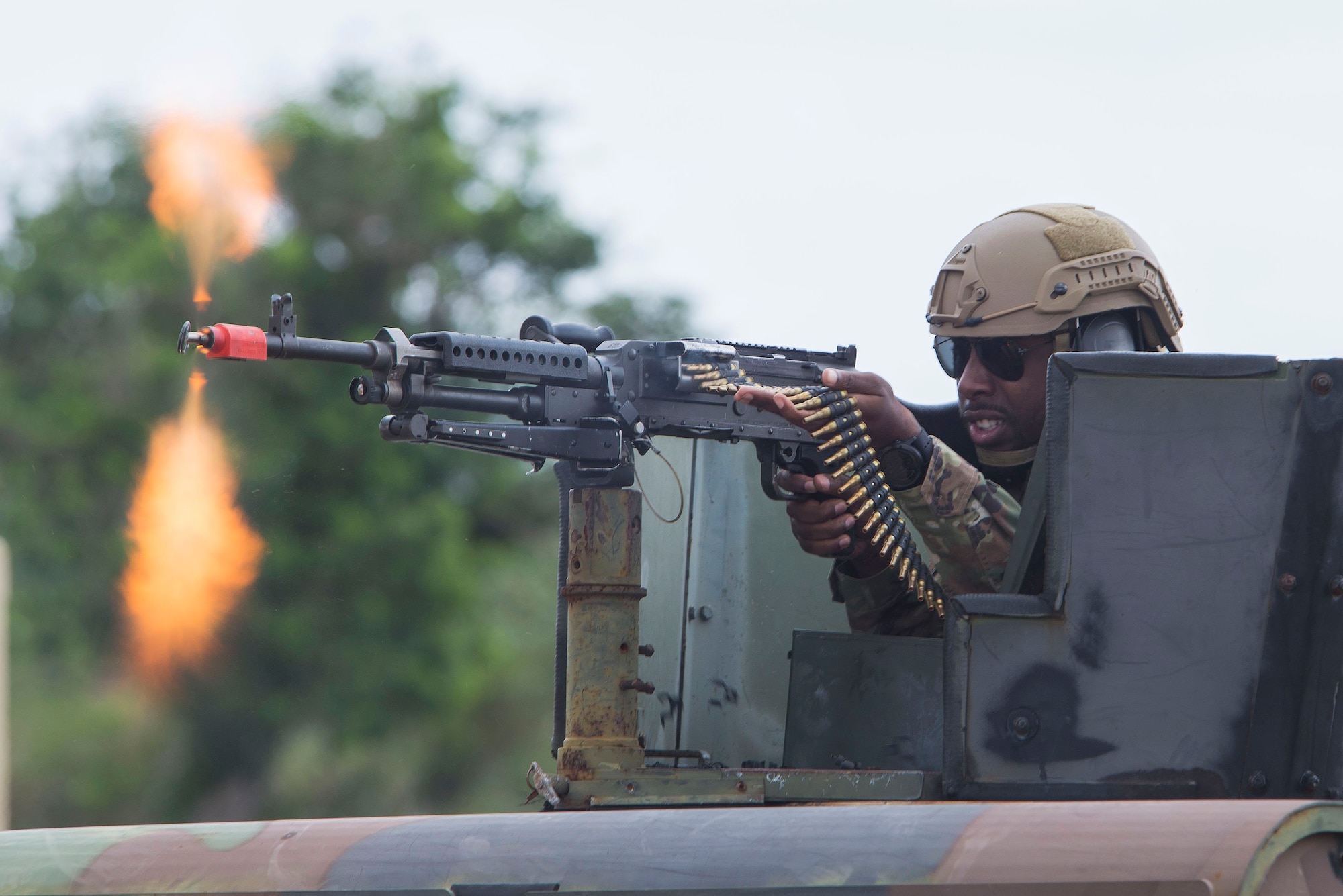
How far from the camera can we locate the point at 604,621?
392cm

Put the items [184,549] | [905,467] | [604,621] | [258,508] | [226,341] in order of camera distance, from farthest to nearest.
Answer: [258,508] < [184,549] < [905,467] < [604,621] < [226,341]

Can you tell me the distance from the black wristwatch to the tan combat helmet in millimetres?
445

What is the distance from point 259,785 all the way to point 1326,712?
1719 centimetres

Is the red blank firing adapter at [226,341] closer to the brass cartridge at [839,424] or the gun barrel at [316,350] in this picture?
the gun barrel at [316,350]

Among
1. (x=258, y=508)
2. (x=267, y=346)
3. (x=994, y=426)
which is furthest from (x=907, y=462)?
(x=258, y=508)

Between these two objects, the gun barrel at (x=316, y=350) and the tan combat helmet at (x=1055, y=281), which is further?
the tan combat helmet at (x=1055, y=281)

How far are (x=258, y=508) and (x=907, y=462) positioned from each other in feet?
47.3

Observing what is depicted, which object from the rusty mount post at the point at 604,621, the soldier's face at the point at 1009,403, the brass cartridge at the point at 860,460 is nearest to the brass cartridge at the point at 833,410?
the brass cartridge at the point at 860,460

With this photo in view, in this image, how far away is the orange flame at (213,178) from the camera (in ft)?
36.5

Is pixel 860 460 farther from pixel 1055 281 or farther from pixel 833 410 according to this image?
pixel 1055 281

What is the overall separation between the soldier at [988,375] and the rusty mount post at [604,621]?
45 centimetres

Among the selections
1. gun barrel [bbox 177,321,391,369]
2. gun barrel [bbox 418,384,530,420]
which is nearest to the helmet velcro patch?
gun barrel [bbox 418,384,530,420]

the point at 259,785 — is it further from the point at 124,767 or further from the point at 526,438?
the point at 526,438

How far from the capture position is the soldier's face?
14.2ft
